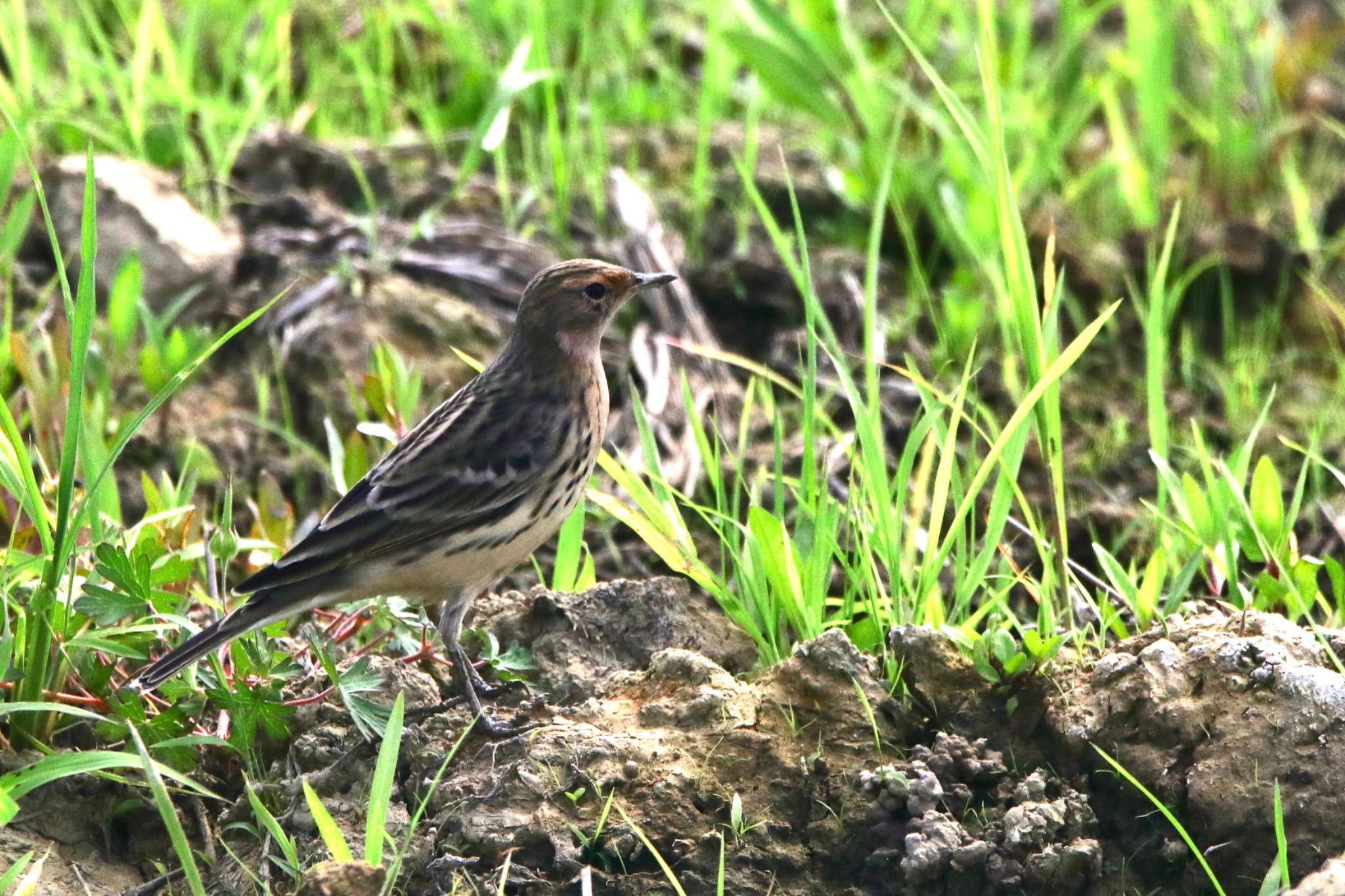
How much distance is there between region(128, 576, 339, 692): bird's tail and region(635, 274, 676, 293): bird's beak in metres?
1.51

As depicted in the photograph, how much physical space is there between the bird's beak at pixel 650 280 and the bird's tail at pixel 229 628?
1511 mm

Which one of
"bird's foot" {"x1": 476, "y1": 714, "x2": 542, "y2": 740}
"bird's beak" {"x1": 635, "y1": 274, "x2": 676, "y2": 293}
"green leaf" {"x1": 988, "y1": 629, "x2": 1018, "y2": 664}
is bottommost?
"bird's foot" {"x1": 476, "y1": 714, "x2": 542, "y2": 740}

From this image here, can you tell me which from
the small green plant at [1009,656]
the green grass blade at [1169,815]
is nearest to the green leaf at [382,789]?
the small green plant at [1009,656]

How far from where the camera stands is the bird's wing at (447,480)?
452cm

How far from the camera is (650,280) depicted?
5230 millimetres

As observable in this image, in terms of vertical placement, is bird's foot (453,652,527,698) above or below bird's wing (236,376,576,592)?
below

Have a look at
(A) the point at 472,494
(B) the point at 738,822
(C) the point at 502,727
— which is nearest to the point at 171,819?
(C) the point at 502,727

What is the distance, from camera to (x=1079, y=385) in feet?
20.5

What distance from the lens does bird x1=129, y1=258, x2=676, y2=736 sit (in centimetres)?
432

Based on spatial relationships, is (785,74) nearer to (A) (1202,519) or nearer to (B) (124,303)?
(B) (124,303)

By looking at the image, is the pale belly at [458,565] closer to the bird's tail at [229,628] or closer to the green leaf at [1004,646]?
the bird's tail at [229,628]

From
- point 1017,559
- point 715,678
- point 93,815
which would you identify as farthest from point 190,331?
point 1017,559

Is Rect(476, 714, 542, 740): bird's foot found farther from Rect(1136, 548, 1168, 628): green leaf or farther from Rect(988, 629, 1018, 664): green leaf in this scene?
Rect(1136, 548, 1168, 628): green leaf

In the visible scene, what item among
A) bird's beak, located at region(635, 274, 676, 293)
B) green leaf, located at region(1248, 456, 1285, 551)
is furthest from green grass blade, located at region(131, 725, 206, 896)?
green leaf, located at region(1248, 456, 1285, 551)
